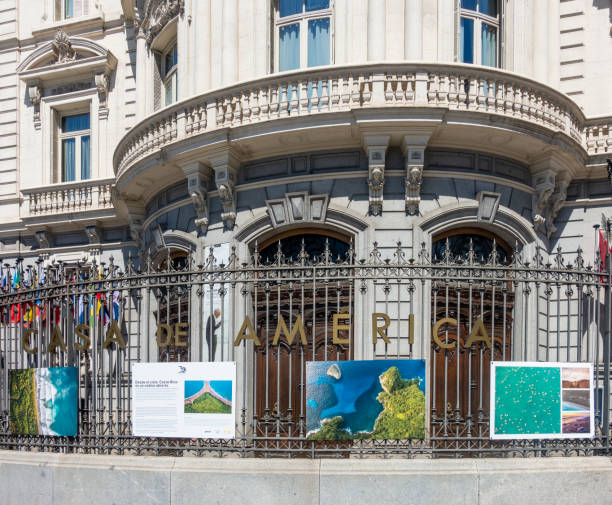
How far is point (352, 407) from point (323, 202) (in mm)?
5447

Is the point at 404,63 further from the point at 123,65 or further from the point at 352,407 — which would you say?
the point at 123,65

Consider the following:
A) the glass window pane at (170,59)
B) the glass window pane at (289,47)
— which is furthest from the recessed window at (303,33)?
the glass window pane at (170,59)

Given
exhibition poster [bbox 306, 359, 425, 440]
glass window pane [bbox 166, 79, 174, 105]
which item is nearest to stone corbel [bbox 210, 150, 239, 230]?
glass window pane [bbox 166, 79, 174, 105]

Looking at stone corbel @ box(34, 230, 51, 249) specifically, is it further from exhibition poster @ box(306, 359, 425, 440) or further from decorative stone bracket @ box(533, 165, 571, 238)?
exhibition poster @ box(306, 359, 425, 440)

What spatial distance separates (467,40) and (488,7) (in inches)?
37.4

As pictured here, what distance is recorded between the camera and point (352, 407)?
9.15m

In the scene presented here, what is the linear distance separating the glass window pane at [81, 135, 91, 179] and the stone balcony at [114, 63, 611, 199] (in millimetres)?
6883

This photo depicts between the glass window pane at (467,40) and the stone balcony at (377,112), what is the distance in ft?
5.10

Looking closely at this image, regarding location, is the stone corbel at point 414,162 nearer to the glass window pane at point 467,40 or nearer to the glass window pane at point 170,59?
the glass window pane at point 467,40

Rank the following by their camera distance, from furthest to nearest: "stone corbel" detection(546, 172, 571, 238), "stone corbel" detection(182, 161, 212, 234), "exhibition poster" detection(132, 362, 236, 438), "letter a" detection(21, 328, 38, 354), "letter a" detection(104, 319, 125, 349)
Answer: "stone corbel" detection(546, 172, 571, 238)
"stone corbel" detection(182, 161, 212, 234)
"letter a" detection(21, 328, 38, 354)
"letter a" detection(104, 319, 125, 349)
"exhibition poster" detection(132, 362, 236, 438)

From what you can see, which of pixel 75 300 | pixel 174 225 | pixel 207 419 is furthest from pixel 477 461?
pixel 174 225

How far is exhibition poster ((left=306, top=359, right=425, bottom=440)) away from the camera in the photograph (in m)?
9.14

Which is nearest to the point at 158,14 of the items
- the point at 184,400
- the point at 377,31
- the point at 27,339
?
the point at 377,31

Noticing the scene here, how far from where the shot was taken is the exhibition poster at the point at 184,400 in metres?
9.43
